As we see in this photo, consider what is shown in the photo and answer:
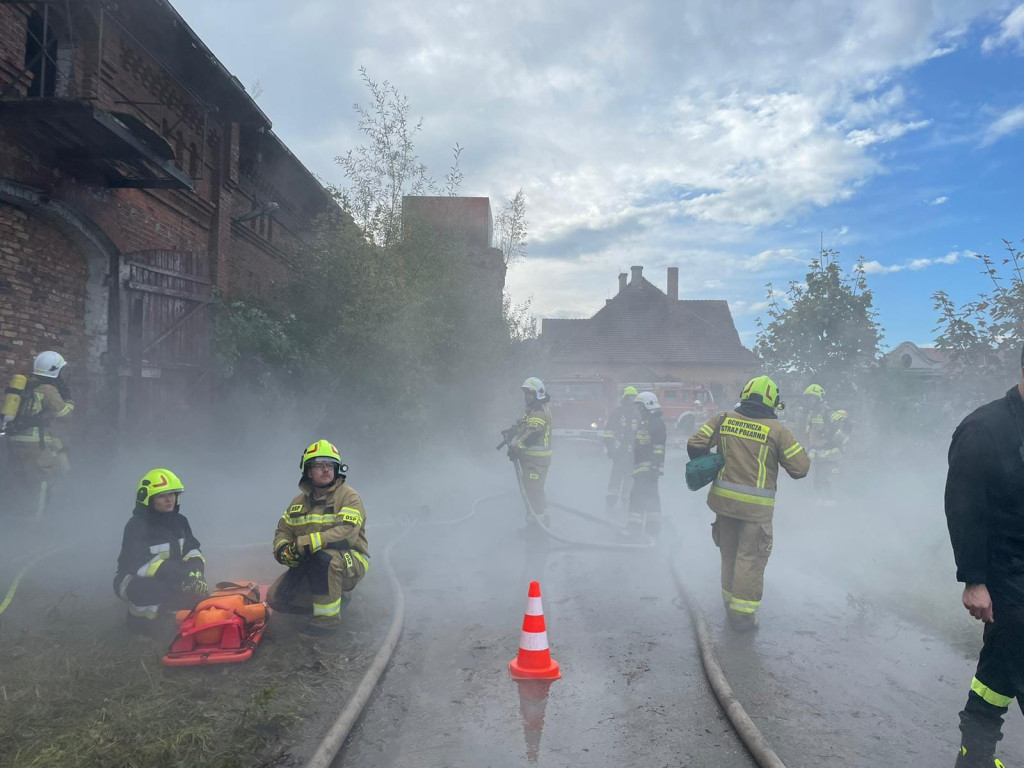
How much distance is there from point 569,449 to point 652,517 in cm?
826

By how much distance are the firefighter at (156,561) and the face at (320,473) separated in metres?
0.93

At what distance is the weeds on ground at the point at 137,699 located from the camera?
336 cm

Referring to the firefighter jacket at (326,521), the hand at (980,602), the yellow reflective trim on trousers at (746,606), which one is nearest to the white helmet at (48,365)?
the firefighter jacket at (326,521)

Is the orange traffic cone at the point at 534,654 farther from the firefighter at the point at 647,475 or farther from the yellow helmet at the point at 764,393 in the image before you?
the firefighter at the point at 647,475

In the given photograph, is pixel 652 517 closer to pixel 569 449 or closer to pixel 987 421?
pixel 987 421

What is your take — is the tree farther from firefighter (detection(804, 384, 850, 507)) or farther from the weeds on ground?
the weeds on ground

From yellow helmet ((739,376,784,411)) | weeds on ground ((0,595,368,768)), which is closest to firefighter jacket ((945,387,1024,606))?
yellow helmet ((739,376,784,411))

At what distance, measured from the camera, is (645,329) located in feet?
129

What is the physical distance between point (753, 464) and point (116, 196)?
8157 millimetres

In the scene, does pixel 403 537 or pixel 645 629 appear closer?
pixel 645 629

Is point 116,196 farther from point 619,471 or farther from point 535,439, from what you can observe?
point 619,471

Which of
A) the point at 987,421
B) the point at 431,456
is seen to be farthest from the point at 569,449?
the point at 987,421

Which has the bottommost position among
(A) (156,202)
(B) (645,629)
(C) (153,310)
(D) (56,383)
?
(B) (645,629)

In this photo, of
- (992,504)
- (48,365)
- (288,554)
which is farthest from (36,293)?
(992,504)
